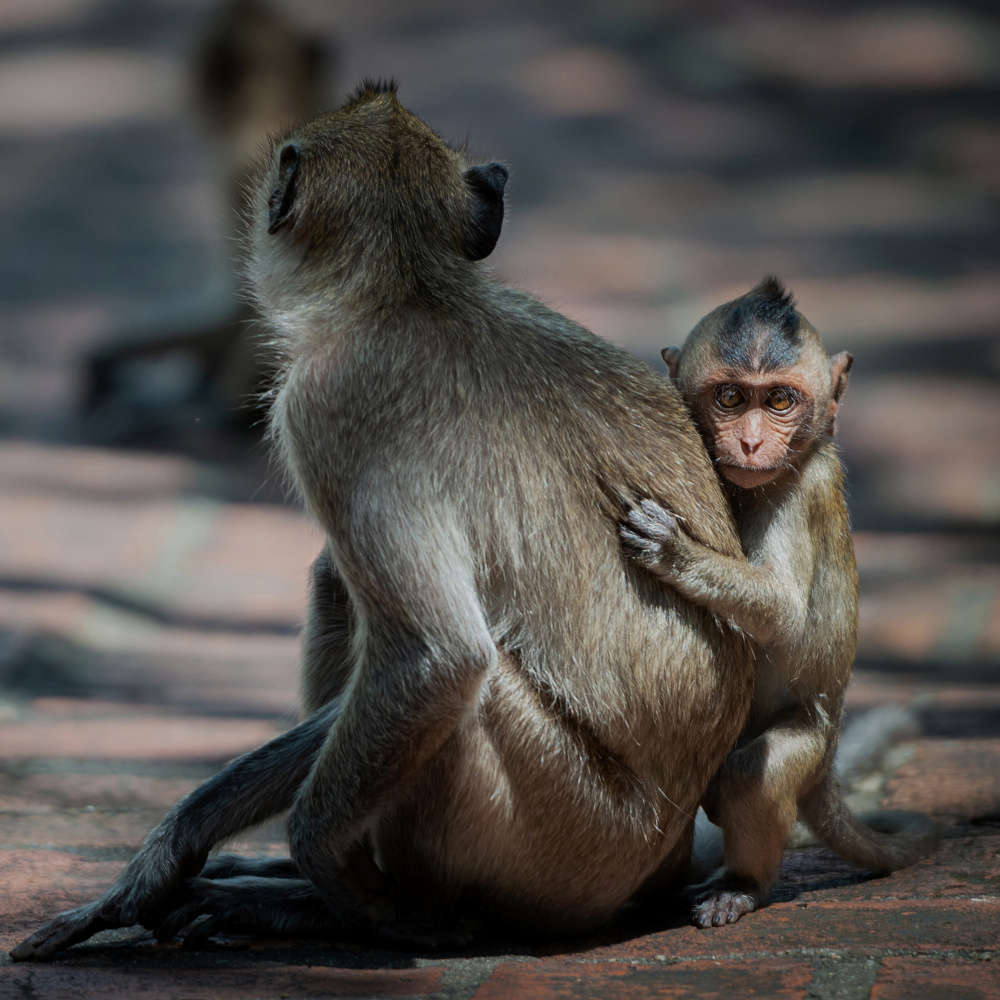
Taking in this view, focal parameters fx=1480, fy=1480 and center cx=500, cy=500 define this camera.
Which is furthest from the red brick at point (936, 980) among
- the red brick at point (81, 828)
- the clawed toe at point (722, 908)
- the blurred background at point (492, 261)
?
the red brick at point (81, 828)

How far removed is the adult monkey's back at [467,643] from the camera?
2705mm

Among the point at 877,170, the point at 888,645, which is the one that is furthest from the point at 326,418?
the point at 877,170

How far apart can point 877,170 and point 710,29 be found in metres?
3.22

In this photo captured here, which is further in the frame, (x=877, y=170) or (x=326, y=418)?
(x=877, y=170)

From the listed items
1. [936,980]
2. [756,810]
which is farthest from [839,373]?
[936,980]

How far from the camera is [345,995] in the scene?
7.95ft

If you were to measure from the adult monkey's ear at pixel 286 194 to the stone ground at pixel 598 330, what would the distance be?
1.96 feet

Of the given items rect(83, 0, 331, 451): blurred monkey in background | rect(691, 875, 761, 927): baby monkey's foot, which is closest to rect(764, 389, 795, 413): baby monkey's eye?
rect(691, 875, 761, 927): baby monkey's foot

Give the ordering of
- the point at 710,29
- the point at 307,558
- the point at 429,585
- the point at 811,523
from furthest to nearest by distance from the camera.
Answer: the point at 710,29 → the point at 307,558 → the point at 811,523 → the point at 429,585

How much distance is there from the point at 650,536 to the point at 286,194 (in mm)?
1058

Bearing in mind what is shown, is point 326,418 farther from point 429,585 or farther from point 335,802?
point 335,802

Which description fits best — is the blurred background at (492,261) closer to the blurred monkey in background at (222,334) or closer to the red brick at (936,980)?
the blurred monkey in background at (222,334)

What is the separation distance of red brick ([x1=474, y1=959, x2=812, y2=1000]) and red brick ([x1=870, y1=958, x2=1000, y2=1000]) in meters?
0.13

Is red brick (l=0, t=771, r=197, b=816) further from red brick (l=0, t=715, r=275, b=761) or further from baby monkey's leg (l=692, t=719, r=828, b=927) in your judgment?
baby monkey's leg (l=692, t=719, r=828, b=927)
